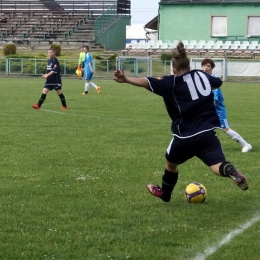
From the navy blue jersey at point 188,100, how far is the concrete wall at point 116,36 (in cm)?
A: 4749

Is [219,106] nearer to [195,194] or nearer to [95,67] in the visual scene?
[195,194]

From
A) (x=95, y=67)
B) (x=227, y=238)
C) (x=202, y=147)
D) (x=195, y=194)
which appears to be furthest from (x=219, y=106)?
(x=95, y=67)

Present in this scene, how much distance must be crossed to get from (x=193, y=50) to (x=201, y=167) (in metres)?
38.5

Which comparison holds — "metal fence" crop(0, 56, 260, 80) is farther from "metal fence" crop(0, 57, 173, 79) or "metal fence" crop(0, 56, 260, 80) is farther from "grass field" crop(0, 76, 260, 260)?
"grass field" crop(0, 76, 260, 260)

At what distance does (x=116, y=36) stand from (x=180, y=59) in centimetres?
5132

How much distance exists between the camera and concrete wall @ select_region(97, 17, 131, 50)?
54.7 meters

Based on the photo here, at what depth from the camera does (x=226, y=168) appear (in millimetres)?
6156

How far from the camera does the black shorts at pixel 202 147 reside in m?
6.37

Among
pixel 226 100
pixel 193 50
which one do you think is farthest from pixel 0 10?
pixel 226 100

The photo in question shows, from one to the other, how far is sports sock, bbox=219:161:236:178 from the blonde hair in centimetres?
99

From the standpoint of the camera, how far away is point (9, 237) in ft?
18.7

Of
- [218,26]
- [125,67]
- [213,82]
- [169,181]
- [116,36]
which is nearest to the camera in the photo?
[213,82]

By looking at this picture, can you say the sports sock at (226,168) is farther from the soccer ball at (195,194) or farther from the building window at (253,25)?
the building window at (253,25)

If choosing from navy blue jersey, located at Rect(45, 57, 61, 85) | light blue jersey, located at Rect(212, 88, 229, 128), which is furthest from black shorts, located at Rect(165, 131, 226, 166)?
navy blue jersey, located at Rect(45, 57, 61, 85)
